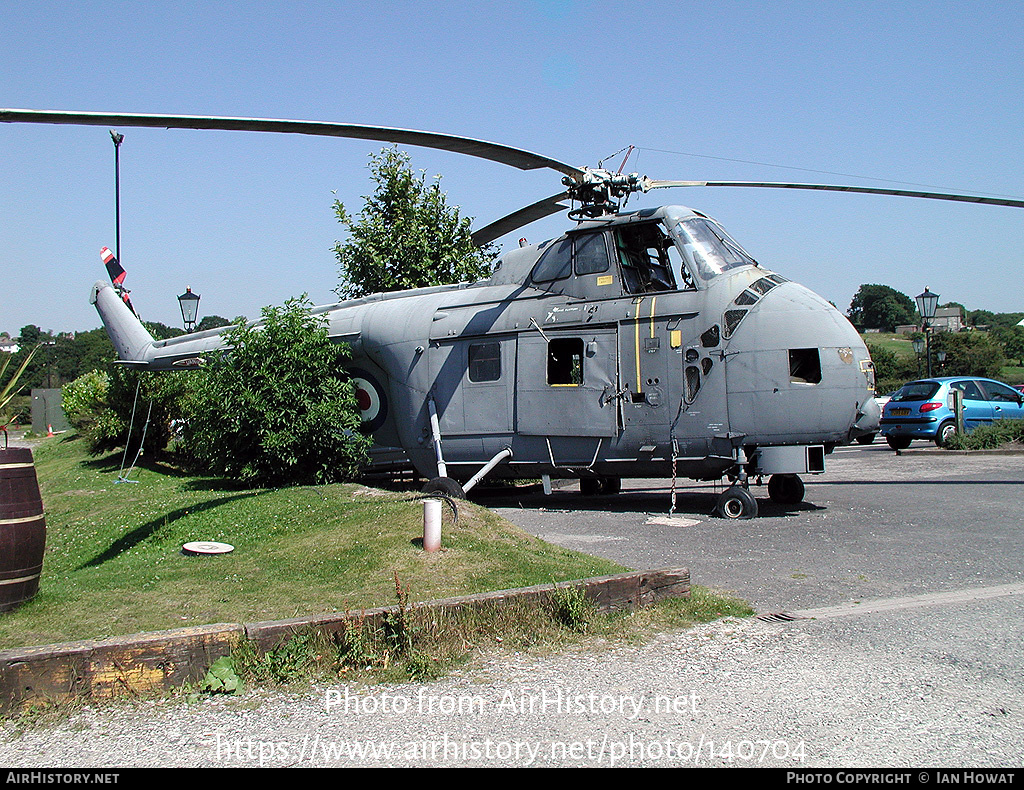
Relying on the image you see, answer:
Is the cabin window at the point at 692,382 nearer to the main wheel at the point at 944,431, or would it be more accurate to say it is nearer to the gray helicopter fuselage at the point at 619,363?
the gray helicopter fuselage at the point at 619,363

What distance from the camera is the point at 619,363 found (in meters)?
11.4

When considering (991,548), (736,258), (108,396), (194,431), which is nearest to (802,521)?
(991,548)

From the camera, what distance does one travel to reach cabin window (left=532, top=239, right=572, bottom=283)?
1220cm

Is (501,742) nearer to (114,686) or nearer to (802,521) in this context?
(114,686)

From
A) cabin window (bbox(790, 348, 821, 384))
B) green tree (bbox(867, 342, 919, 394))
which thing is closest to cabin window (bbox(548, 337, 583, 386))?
→ cabin window (bbox(790, 348, 821, 384))

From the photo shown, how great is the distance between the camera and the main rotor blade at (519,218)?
12.7 metres

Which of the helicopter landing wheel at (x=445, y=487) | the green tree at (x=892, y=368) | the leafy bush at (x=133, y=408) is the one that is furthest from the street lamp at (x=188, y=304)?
the green tree at (x=892, y=368)

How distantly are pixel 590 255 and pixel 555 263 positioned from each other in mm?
655

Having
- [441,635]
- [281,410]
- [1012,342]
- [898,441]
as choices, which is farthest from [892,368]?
[441,635]

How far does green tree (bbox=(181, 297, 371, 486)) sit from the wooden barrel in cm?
Result: 667

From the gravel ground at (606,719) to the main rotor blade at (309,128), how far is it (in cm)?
451

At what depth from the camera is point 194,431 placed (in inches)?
568

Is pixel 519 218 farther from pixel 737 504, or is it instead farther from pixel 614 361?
pixel 737 504

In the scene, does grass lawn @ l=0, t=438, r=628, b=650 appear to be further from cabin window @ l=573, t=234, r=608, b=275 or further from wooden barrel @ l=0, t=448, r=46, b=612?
cabin window @ l=573, t=234, r=608, b=275
